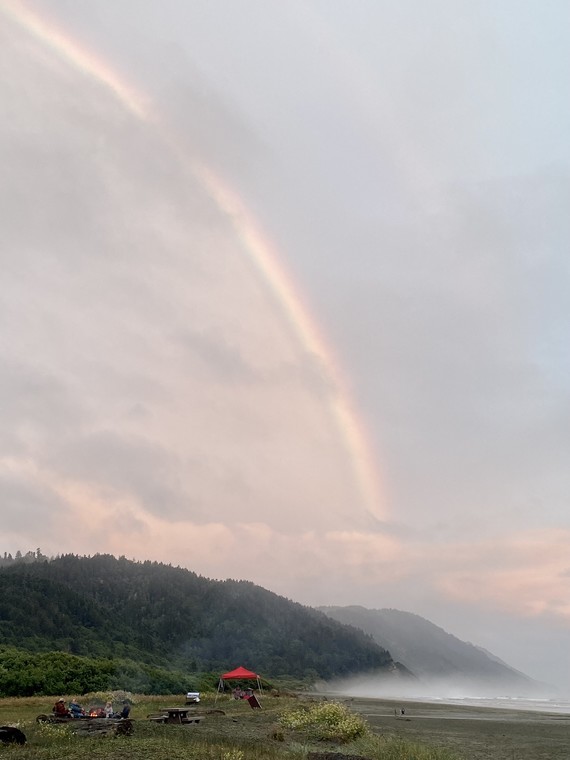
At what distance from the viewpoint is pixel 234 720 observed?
37.1m

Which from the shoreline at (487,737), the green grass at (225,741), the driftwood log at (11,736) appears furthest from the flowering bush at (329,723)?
the driftwood log at (11,736)

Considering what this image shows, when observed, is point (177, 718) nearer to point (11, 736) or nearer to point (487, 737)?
point (11, 736)

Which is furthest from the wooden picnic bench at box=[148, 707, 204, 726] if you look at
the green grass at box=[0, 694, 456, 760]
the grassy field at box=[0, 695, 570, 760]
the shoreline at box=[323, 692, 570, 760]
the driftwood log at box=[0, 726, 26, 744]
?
the driftwood log at box=[0, 726, 26, 744]

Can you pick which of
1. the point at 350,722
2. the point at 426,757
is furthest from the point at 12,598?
the point at 426,757

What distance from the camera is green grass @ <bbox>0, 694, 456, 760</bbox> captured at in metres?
19.9

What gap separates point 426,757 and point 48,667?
5031 centimetres

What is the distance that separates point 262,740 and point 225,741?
308 cm

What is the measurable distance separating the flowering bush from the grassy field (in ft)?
0.53

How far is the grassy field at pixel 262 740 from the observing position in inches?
803

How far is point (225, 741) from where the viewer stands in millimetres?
24906

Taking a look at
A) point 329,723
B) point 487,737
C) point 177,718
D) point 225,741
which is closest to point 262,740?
point 225,741

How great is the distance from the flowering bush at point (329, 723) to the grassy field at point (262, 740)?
0.53ft

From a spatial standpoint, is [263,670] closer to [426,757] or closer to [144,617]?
[144,617]

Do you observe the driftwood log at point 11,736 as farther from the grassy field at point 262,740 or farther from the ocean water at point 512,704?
the ocean water at point 512,704
